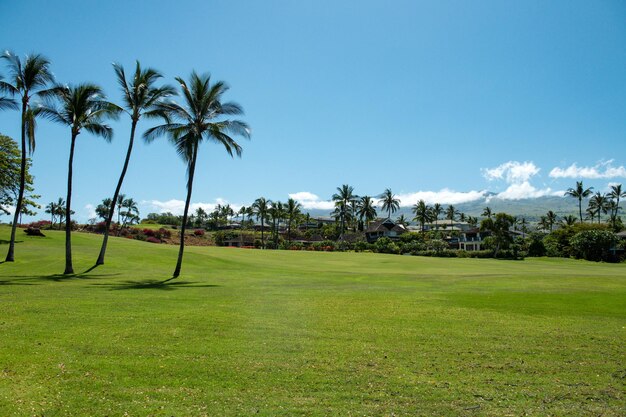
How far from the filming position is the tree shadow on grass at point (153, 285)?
22.0 meters

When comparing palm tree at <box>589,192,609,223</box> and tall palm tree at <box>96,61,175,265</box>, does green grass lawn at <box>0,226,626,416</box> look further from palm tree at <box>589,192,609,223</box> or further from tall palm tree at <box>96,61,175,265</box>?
palm tree at <box>589,192,609,223</box>

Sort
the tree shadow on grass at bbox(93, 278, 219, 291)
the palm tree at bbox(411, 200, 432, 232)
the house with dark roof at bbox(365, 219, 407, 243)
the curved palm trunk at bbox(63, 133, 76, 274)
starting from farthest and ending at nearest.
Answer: the house with dark roof at bbox(365, 219, 407, 243) < the palm tree at bbox(411, 200, 432, 232) < the curved palm trunk at bbox(63, 133, 76, 274) < the tree shadow on grass at bbox(93, 278, 219, 291)

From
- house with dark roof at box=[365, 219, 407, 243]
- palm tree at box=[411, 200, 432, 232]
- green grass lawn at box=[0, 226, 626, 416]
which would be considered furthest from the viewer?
house with dark roof at box=[365, 219, 407, 243]

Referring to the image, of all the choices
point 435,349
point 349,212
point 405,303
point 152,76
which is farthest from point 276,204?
point 435,349

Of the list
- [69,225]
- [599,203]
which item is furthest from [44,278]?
[599,203]

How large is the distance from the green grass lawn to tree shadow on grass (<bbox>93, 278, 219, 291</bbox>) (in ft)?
7.35

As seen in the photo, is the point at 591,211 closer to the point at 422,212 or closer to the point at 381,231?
the point at 422,212

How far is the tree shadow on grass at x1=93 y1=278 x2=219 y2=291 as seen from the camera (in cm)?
2201

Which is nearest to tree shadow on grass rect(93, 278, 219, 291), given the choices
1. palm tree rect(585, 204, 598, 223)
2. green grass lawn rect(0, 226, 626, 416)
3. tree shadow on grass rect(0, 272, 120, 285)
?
green grass lawn rect(0, 226, 626, 416)

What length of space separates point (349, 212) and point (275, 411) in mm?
119177

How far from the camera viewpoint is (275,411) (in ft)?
23.4

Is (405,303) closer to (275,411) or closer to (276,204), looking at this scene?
(275,411)

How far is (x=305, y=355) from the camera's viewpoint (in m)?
10.1

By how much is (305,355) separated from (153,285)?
15.9 metres
